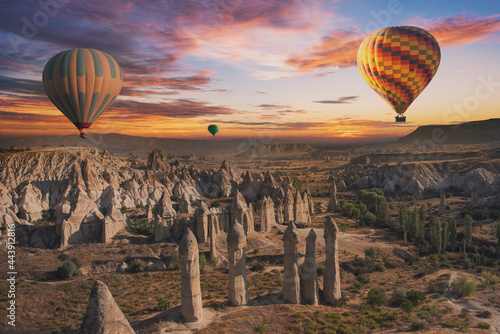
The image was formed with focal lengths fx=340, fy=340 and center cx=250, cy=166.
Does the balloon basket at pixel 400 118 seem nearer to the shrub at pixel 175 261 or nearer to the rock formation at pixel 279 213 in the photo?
the rock formation at pixel 279 213

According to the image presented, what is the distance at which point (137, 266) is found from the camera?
99.7ft

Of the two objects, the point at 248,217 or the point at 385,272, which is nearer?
the point at 385,272

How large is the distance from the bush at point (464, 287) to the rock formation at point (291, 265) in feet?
46.4

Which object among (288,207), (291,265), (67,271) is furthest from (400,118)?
(67,271)

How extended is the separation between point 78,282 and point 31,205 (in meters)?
29.6

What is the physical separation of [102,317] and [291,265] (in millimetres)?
12423

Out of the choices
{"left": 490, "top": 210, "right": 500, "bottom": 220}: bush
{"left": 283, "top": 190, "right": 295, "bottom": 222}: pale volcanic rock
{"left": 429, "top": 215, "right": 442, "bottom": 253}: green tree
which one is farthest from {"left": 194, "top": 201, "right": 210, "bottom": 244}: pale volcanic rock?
{"left": 490, "top": 210, "right": 500, "bottom": 220}: bush

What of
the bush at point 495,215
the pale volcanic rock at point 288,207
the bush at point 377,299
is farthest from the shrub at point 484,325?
the bush at point 495,215

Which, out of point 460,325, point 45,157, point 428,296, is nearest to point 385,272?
point 428,296

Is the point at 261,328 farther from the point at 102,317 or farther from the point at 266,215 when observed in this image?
the point at 266,215

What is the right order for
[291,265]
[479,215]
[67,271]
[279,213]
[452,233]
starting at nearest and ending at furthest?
[291,265]
[67,271]
[452,233]
[279,213]
[479,215]

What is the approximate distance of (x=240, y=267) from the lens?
20656 mm

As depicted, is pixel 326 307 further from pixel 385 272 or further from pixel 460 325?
pixel 385 272

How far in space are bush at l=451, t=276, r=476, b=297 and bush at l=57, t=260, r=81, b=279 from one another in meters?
30.4
